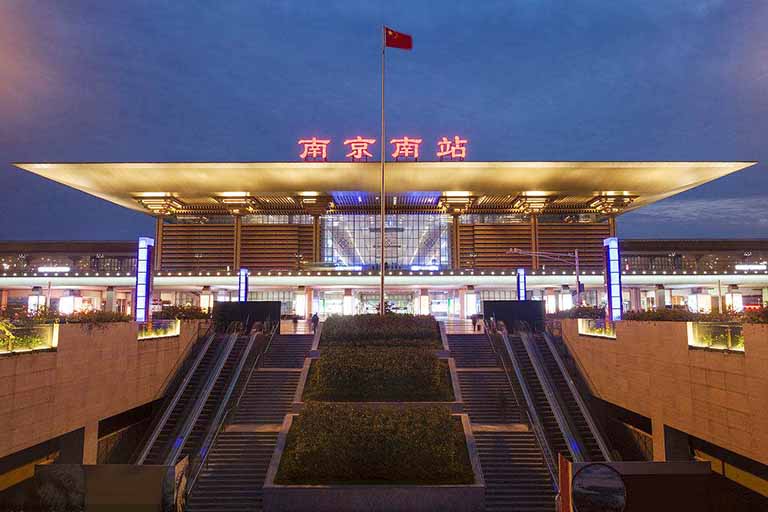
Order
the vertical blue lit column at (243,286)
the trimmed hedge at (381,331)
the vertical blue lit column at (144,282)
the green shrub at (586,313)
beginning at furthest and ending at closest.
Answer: the vertical blue lit column at (243,286)
the green shrub at (586,313)
the vertical blue lit column at (144,282)
the trimmed hedge at (381,331)

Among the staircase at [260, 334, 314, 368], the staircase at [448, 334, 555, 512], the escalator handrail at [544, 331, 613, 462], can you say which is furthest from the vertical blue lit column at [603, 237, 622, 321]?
the staircase at [260, 334, 314, 368]

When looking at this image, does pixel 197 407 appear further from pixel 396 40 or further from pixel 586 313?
pixel 586 313

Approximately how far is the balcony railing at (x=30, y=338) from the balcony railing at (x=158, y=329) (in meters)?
5.14

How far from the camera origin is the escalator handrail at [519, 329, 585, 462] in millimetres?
17469

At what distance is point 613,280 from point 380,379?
13.2 meters

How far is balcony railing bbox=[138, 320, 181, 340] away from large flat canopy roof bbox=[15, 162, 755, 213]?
18.8 meters

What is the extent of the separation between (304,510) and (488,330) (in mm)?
15577

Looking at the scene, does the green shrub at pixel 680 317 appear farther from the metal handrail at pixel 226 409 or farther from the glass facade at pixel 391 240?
the glass facade at pixel 391 240

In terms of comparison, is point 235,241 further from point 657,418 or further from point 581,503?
point 581,503

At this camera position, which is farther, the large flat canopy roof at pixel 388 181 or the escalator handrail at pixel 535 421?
the large flat canopy roof at pixel 388 181

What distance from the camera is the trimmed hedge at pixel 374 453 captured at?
1491 centimetres

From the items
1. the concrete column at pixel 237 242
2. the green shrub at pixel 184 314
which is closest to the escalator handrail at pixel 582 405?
the green shrub at pixel 184 314

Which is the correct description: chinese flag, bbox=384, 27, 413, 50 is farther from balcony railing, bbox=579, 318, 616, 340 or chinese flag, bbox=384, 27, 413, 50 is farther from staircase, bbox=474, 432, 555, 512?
staircase, bbox=474, 432, 555, 512

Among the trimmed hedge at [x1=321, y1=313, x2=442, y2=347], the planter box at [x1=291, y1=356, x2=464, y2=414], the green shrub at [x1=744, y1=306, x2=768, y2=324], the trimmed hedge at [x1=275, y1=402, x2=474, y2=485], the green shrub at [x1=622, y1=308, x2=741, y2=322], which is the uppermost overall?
the green shrub at [x1=744, y1=306, x2=768, y2=324]
